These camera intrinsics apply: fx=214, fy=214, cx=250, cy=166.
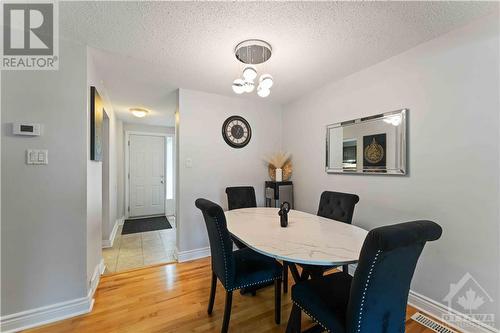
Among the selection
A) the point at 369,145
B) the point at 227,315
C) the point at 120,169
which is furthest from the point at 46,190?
the point at 120,169

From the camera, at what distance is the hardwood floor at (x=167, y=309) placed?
161 centimetres

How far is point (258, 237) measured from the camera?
59.7 inches

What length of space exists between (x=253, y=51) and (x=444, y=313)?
2590mm

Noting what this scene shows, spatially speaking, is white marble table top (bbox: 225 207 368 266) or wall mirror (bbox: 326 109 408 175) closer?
white marble table top (bbox: 225 207 368 266)

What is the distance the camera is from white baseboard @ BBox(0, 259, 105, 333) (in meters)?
1.56

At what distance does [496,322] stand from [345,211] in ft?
3.75

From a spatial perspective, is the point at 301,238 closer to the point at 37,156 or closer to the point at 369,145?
Answer: the point at 369,145

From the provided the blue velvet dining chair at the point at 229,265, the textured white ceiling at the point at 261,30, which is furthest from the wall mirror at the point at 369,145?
the blue velvet dining chair at the point at 229,265

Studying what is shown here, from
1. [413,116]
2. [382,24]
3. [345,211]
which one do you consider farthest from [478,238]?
[382,24]

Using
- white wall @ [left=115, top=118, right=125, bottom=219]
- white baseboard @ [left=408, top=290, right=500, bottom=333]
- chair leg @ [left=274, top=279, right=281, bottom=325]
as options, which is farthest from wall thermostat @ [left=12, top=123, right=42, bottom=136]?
white baseboard @ [left=408, top=290, right=500, bottom=333]

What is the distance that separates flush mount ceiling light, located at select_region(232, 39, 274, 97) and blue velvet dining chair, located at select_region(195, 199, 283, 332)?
97 cm

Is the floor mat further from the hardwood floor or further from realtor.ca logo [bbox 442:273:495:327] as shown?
realtor.ca logo [bbox 442:273:495:327]

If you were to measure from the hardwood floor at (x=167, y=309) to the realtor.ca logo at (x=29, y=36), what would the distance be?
2.02 meters

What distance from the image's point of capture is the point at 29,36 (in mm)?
1630
